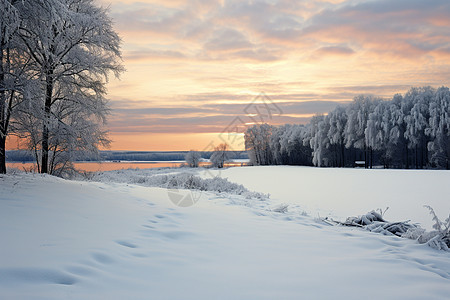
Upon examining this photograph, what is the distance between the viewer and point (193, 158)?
79.8 metres

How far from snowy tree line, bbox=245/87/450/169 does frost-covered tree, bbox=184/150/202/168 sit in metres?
30.7

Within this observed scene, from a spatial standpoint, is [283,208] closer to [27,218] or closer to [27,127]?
[27,218]

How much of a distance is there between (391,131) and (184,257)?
140ft

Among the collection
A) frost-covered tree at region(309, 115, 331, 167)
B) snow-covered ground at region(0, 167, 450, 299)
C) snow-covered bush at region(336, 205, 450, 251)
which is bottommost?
snow-covered bush at region(336, 205, 450, 251)

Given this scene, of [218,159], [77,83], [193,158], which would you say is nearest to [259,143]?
[218,159]

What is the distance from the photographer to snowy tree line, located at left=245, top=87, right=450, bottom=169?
126 ft

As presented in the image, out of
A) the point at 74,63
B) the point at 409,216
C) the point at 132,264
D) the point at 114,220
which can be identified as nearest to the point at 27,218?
the point at 114,220

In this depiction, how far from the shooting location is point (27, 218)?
4262 millimetres

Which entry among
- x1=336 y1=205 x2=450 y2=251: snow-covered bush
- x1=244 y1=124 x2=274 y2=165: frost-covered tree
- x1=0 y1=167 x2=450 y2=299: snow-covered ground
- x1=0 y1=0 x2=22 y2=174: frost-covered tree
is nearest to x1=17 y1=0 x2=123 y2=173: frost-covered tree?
x1=0 y1=0 x2=22 y2=174: frost-covered tree

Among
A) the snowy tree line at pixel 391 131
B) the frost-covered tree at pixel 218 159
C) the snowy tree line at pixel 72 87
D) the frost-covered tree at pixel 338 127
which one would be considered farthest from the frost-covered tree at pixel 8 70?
the frost-covered tree at pixel 218 159

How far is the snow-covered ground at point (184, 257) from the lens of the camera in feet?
9.06

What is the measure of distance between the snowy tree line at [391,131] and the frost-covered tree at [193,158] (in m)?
30.7

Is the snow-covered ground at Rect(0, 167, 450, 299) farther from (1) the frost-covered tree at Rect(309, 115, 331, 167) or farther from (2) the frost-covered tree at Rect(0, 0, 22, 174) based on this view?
(1) the frost-covered tree at Rect(309, 115, 331, 167)

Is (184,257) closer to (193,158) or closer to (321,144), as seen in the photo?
(321,144)
